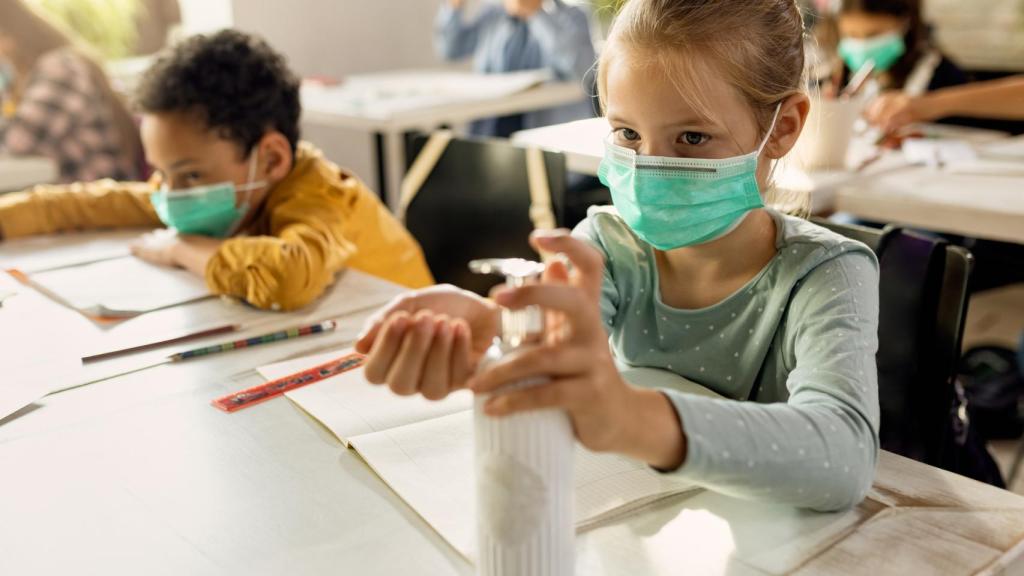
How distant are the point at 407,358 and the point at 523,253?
1.21 m

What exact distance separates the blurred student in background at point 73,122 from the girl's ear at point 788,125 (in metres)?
2.51

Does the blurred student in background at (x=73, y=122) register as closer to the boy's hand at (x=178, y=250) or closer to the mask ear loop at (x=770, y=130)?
the boy's hand at (x=178, y=250)

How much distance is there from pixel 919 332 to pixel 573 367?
705 mm

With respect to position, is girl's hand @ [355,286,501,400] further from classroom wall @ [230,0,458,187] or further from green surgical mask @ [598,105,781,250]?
classroom wall @ [230,0,458,187]

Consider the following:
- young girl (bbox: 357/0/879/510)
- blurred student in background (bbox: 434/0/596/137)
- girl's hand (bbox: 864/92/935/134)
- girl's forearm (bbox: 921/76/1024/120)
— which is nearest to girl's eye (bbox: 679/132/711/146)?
young girl (bbox: 357/0/879/510)

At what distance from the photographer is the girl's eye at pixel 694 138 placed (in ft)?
3.13

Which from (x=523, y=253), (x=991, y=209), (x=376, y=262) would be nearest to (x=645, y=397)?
(x=376, y=262)

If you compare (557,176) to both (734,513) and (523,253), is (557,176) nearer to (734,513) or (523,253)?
(523,253)

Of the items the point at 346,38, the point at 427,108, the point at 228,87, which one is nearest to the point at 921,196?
the point at 228,87

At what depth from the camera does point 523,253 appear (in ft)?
5.99

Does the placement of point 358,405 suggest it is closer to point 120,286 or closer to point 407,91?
point 120,286

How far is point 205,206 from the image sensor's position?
4.99ft

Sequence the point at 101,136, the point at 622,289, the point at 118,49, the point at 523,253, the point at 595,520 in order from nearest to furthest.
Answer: the point at 595,520
the point at 622,289
the point at 523,253
the point at 101,136
the point at 118,49

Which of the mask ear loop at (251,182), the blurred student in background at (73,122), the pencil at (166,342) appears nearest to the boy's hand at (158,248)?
the mask ear loop at (251,182)
